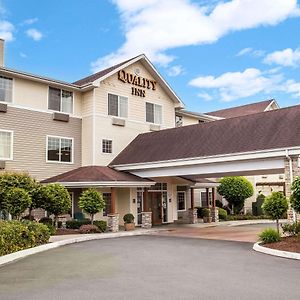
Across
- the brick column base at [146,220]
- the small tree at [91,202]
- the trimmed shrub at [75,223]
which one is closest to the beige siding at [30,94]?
the small tree at [91,202]

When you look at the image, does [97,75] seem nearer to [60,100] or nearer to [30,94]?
[60,100]

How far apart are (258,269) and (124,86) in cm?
1840

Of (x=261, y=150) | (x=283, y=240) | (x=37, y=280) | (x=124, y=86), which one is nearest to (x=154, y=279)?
(x=37, y=280)

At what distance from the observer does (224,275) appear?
9398 mm

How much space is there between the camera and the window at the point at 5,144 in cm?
2155

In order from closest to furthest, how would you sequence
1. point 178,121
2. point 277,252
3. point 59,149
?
point 277,252, point 59,149, point 178,121

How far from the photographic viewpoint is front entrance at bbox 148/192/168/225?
26.8 metres

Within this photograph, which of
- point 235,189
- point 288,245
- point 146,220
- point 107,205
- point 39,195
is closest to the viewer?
point 288,245

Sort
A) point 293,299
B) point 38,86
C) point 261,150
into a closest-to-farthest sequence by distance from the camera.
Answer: point 293,299 → point 261,150 → point 38,86

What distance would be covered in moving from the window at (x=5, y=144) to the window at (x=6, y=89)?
1.77m

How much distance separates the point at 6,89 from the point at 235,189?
18650 millimetres

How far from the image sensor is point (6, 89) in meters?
21.9

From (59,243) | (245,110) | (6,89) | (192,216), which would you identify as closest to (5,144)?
(6,89)

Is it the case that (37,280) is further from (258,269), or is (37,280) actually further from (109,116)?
(109,116)
